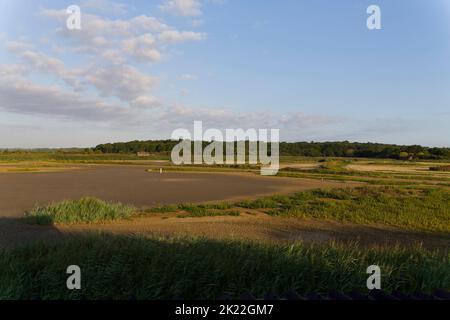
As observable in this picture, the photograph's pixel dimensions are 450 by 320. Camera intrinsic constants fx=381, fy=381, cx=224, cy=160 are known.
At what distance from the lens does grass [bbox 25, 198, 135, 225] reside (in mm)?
12945

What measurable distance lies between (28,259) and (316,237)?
792 cm

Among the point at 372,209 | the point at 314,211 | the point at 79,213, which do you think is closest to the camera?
the point at 79,213

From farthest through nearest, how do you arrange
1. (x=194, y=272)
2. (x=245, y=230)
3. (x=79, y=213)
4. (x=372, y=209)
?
(x=372, y=209), (x=79, y=213), (x=245, y=230), (x=194, y=272)

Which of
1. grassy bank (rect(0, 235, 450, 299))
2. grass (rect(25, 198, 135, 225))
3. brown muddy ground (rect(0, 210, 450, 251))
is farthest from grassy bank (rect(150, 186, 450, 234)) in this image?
grassy bank (rect(0, 235, 450, 299))

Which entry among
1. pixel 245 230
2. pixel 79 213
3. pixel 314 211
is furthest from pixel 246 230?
pixel 79 213

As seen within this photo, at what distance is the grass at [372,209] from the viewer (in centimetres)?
1438

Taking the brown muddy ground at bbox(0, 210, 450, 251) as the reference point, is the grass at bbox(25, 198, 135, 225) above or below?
above

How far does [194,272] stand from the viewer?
522 cm

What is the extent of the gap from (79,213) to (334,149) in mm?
98525

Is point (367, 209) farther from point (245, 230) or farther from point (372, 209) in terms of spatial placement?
point (245, 230)

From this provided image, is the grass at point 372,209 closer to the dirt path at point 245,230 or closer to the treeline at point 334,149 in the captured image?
the dirt path at point 245,230

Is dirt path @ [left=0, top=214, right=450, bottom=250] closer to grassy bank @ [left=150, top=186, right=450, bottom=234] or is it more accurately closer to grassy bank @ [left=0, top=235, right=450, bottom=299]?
grassy bank @ [left=150, top=186, right=450, bottom=234]

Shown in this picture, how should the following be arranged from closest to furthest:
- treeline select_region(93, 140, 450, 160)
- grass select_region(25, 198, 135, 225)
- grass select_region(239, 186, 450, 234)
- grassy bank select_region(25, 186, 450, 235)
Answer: grass select_region(25, 198, 135, 225)
grassy bank select_region(25, 186, 450, 235)
grass select_region(239, 186, 450, 234)
treeline select_region(93, 140, 450, 160)

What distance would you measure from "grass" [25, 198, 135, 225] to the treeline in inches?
Result: 2789
